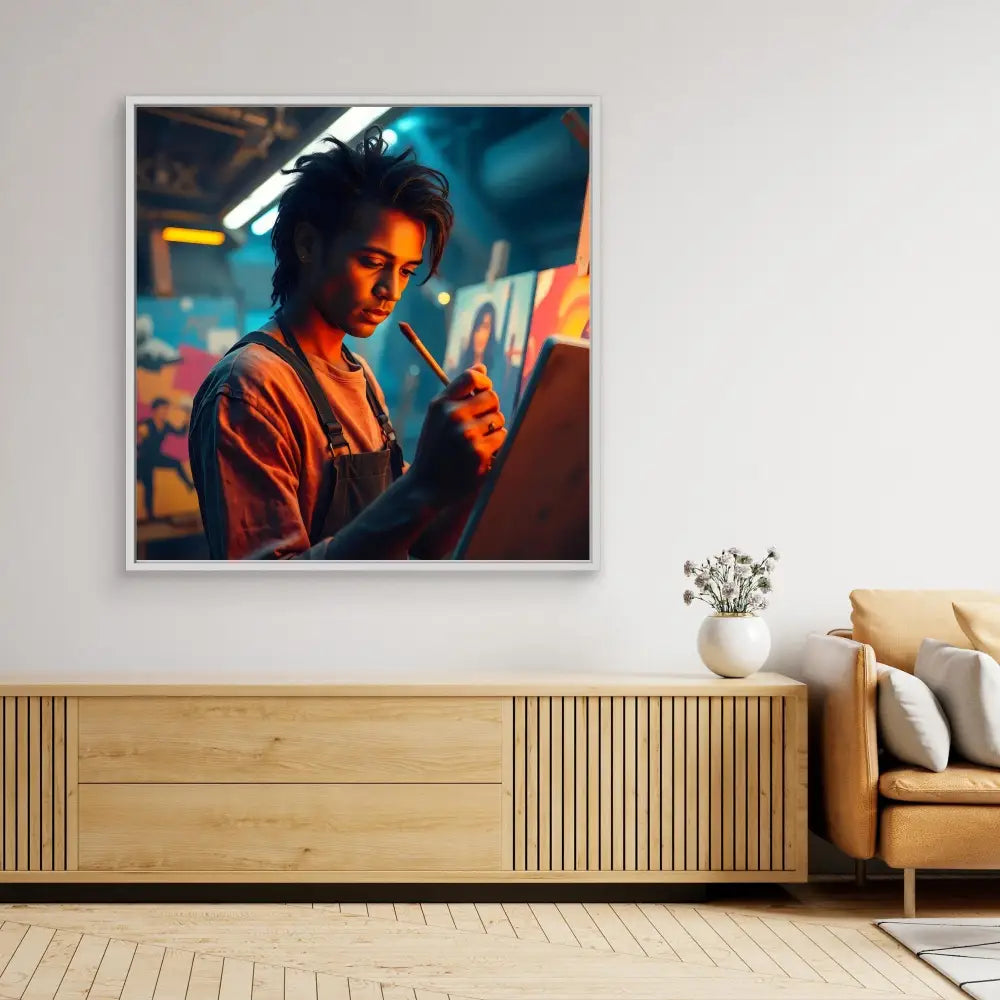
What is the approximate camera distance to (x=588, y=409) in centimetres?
369

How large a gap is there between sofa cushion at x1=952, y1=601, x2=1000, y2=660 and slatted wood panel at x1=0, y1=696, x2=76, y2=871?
249 centimetres

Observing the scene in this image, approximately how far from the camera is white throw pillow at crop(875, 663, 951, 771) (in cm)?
305

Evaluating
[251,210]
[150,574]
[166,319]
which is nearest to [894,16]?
[251,210]

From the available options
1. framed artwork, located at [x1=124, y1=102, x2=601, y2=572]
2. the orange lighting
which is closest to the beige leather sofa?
framed artwork, located at [x1=124, y1=102, x2=601, y2=572]

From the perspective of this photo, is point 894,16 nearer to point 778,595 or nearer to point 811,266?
point 811,266

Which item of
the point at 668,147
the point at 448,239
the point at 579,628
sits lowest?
the point at 579,628

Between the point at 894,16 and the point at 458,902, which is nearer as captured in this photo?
the point at 458,902

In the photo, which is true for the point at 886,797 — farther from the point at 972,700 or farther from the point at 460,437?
the point at 460,437

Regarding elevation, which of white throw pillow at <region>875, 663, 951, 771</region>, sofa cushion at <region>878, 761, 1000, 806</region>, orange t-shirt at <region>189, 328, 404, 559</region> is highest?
orange t-shirt at <region>189, 328, 404, 559</region>

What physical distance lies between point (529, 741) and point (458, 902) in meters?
0.49

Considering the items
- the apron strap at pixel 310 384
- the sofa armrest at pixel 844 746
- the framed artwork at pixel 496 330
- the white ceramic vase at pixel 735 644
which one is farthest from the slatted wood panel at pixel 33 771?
the sofa armrest at pixel 844 746

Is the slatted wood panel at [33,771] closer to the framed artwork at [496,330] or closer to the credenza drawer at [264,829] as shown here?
the credenza drawer at [264,829]

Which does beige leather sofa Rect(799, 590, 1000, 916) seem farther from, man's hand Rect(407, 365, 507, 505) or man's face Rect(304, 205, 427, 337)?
man's face Rect(304, 205, 427, 337)

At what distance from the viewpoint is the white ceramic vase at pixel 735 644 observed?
11.0ft
